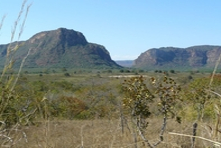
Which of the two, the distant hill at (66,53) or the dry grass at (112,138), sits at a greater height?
the distant hill at (66,53)

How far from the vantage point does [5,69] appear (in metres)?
1.87

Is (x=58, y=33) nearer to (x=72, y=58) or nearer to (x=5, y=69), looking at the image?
(x=72, y=58)

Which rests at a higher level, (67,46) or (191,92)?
(67,46)

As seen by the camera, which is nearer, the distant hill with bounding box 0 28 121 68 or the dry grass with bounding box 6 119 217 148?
the dry grass with bounding box 6 119 217 148

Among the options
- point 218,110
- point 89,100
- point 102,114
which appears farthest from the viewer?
point 89,100

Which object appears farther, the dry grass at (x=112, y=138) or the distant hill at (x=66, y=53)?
the distant hill at (x=66, y=53)

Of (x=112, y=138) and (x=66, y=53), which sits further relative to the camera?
(x=66, y=53)

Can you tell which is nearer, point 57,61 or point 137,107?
point 137,107

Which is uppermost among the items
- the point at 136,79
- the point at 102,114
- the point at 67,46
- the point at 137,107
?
the point at 67,46

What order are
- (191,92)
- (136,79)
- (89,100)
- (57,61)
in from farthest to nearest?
(57,61) → (89,100) → (191,92) → (136,79)

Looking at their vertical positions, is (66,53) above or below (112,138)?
above

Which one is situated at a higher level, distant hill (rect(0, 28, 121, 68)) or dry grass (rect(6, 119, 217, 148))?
distant hill (rect(0, 28, 121, 68))

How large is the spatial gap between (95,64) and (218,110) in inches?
5997

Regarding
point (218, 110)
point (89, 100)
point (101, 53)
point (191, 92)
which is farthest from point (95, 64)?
point (218, 110)
